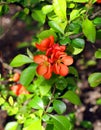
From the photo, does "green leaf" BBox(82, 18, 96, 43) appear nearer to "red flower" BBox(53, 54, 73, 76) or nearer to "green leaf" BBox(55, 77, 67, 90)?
"red flower" BBox(53, 54, 73, 76)

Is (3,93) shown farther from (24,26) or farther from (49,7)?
(24,26)

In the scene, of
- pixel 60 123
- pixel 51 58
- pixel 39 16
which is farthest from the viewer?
pixel 39 16

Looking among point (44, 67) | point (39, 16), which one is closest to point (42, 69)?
point (44, 67)

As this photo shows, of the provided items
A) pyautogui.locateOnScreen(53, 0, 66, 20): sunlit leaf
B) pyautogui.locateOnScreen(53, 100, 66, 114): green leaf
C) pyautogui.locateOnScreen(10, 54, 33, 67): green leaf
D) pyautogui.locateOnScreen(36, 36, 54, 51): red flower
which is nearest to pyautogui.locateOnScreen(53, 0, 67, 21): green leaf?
pyautogui.locateOnScreen(53, 0, 66, 20): sunlit leaf

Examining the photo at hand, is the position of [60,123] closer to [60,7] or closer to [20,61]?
[20,61]

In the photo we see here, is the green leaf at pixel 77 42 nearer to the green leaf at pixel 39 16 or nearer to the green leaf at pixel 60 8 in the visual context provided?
the green leaf at pixel 60 8

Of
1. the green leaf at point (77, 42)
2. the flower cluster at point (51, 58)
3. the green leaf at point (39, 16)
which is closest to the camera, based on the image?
the flower cluster at point (51, 58)

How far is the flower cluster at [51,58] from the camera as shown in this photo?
1009 millimetres

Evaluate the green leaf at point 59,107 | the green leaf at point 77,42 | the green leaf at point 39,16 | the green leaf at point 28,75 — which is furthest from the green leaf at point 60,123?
the green leaf at point 39,16

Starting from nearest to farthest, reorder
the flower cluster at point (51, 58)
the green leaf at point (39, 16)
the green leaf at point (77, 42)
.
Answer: the flower cluster at point (51, 58)
the green leaf at point (77, 42)
the green leaf at point (39, 16)

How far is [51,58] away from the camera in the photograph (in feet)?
A: 3.27

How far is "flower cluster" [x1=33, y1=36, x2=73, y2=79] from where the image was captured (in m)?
1.01

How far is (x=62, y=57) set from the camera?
1.04 meters

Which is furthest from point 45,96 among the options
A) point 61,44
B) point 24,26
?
point 24,26
